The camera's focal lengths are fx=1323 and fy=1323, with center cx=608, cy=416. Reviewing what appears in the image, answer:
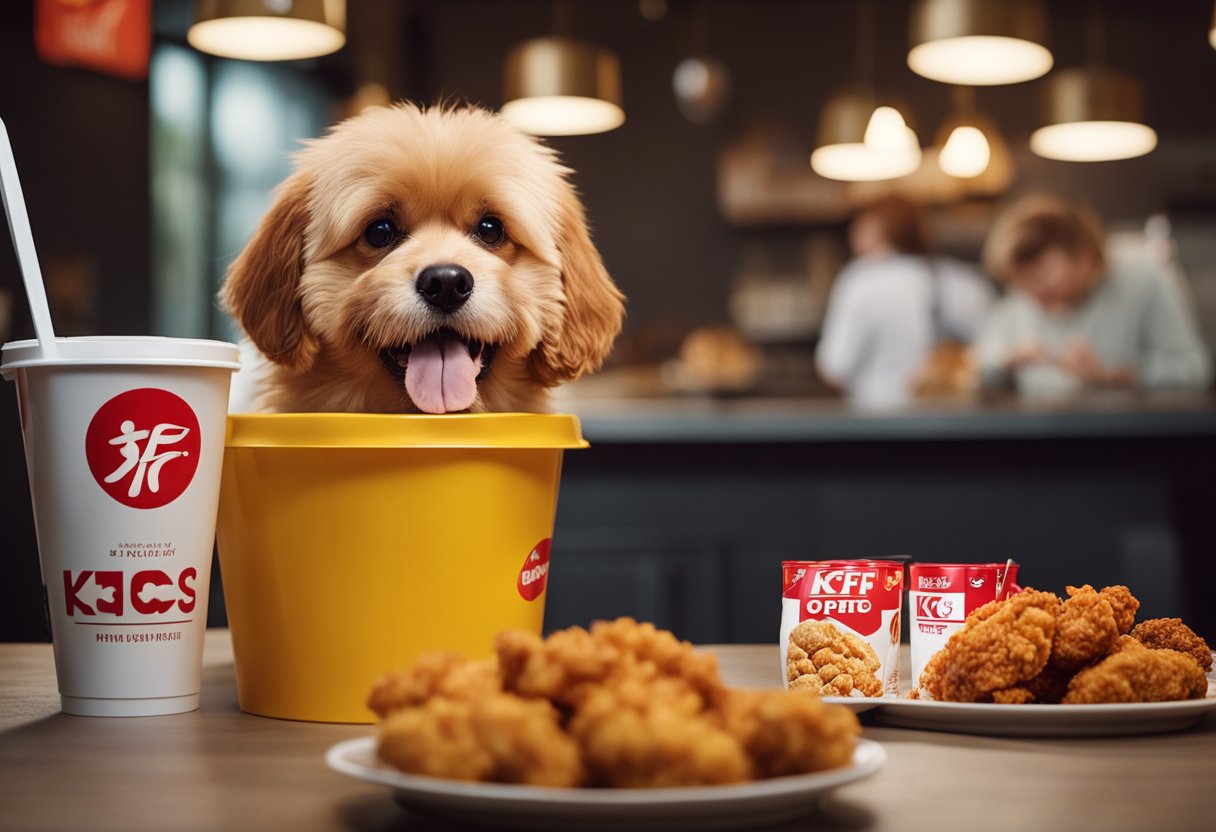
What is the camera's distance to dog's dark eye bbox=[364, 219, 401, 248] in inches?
53.7

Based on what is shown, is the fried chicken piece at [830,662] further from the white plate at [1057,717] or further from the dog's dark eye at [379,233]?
the dog's dark eye at [379,233]

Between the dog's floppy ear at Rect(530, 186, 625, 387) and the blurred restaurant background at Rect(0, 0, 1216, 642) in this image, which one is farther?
the blurred restaurant background at Rect(0, 0, 1216, 642)

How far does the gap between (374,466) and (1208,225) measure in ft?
26.5

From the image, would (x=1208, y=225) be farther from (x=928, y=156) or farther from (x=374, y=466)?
(x=374, y=466)

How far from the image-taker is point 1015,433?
12.0ft

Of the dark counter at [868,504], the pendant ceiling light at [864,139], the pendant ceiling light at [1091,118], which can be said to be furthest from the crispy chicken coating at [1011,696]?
the pendant ceiling light at [1091,118]

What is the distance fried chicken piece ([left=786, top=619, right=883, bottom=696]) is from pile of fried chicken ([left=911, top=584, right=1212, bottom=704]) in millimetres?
59

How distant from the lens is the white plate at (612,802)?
1.98 ft

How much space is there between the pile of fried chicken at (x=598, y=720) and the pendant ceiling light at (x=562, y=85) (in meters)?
3.95

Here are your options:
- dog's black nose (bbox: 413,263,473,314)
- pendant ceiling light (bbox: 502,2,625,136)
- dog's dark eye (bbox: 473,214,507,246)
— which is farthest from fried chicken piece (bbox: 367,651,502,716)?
pendant ceiling light (bbox: 502,2,625,136)

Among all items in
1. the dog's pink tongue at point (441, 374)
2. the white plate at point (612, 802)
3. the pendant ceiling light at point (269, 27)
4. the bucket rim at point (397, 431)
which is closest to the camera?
the white plate at point (612, 802)

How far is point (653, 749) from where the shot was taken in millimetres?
616

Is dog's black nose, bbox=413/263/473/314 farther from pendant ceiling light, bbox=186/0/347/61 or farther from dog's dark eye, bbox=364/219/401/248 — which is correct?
pendant ceiling light, bbox=186/0/347/61

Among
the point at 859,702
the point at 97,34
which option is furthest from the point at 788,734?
the point at 97,34
